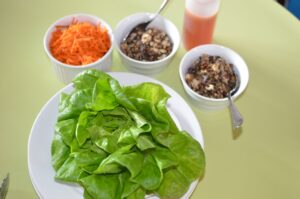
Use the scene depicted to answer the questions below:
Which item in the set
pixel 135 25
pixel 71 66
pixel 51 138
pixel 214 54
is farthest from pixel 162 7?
pixel 51 138

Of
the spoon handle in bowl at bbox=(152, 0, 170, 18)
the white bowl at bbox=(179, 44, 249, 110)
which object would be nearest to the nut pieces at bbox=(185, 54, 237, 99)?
the white bowl at bbox=(179, 44, 249, 110)

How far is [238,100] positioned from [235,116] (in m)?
0.12

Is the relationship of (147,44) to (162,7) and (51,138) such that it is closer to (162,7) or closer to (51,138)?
(162,7)

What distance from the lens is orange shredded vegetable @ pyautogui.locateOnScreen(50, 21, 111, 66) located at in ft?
3.57

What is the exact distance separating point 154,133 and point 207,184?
0.23 meters

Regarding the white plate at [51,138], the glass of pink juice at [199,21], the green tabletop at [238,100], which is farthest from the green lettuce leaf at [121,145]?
the glass of pink juice at [199,21]

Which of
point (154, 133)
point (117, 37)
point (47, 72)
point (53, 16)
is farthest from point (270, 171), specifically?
point (53, 16)

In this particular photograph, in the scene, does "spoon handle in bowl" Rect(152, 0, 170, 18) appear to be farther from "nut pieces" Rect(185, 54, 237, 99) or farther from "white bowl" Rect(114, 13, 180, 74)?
"nut pieces" Rect(185, 54, 237, 99)

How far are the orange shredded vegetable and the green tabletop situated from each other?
0.28 ft

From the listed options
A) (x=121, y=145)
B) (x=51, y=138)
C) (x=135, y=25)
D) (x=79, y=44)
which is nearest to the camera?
(x=121, y=145)

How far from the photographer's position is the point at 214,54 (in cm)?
116

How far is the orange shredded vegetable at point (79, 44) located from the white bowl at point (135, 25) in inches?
1.8

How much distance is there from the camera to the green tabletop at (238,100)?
101cm

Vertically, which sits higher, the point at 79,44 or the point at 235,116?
the point at 79,44
